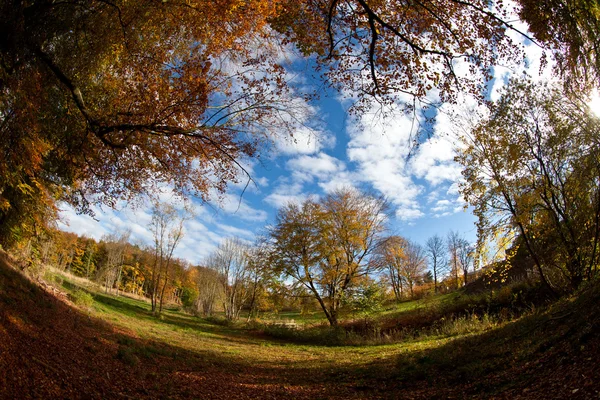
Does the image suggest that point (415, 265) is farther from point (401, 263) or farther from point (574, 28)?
point (574, 28)

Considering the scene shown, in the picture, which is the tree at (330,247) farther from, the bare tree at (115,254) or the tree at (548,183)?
the bare tree at (115,254)

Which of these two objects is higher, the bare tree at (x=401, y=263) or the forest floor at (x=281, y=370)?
the bare tree at (x=401, y=263)

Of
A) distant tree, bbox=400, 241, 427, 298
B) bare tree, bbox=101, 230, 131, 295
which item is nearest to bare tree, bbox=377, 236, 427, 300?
distant tree, bbox=400, 241, 427, 298

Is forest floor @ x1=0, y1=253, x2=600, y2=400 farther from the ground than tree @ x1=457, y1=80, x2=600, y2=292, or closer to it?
closer to it

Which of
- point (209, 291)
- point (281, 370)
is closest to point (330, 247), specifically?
point (281, 370)

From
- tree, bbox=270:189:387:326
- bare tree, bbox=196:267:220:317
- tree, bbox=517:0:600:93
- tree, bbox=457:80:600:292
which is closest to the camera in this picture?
tree, bbox=517:0:600:93

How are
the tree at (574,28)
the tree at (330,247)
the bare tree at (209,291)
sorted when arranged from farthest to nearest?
the bare tree at (209,291) → the tree at (330,247) → the tree at (574,28)

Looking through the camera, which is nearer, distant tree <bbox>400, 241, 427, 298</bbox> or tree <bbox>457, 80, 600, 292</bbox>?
tree <bbox>457, 80, 600, 292</bbox>

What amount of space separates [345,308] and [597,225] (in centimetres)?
1564

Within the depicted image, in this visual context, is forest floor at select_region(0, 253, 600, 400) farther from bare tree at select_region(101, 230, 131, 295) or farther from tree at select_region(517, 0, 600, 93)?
bare tree at select_region(101, 230, 131, 295)

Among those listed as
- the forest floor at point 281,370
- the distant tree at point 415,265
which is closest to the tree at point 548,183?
the forest floor at point 281,370

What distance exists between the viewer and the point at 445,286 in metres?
47.2

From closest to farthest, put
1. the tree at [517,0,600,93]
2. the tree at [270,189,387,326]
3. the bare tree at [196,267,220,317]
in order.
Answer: the tree at [517,0,600,93] < the tree at [270,189,387,326] < the bare tree at [196,267,220,317]

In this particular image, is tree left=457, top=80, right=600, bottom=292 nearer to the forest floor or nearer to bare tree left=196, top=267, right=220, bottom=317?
the forest floor
